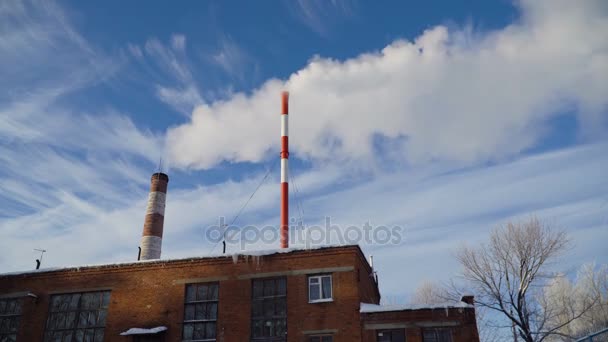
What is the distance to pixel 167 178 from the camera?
34.0 m

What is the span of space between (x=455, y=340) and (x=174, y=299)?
1281cm

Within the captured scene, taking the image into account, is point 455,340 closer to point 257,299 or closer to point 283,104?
point 257,299

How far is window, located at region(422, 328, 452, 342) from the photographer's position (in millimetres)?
18516

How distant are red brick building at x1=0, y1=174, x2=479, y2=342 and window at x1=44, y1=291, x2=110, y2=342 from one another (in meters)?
0.05

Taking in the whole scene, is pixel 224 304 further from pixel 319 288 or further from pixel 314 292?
pixel 319 288

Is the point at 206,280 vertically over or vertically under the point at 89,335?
over

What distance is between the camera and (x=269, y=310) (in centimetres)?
2095

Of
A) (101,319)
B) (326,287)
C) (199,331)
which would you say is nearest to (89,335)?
(101,319)

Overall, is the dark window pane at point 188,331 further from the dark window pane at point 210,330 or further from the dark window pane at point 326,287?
the dark window pane at point 326,287

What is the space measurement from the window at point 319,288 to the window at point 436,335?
14.0ft

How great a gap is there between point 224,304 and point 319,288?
14.9 ft

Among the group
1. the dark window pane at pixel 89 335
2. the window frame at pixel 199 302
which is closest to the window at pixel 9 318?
the dark window pane at pixel 89 335

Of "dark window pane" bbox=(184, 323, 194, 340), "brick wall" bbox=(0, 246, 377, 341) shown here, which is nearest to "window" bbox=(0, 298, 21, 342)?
"brick wall" bbox=(0, 246, 377, 341)

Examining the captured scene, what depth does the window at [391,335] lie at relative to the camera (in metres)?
18.9
